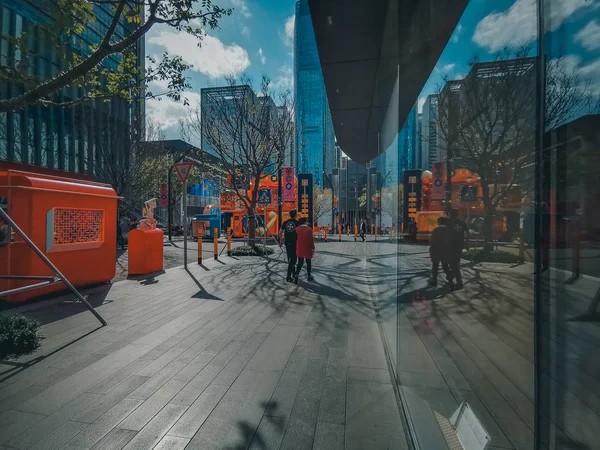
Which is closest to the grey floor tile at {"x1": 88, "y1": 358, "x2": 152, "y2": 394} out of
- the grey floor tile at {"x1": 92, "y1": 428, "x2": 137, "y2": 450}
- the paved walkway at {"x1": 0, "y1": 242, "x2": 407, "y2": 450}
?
the paved walkway at {"x1": 0, "y1": 242, "x2": 407, "y2": 450}

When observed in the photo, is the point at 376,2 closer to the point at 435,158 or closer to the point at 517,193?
the point at 435,158

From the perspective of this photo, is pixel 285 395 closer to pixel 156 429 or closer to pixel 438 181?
pixel 156 429

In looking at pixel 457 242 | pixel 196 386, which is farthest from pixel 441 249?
pixel 196 386

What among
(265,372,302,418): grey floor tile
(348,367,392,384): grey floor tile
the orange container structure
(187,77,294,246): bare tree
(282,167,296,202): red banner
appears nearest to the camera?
(265,372,302,418): grey floor tile

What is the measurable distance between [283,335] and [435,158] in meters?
3.33

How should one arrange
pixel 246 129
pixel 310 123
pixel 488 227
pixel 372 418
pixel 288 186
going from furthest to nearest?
pixel 310 123 < pixel 288 186 < pixel 246 129 < pixel 372 418 < pixel 488 227

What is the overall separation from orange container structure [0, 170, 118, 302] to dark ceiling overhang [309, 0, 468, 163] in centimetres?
578

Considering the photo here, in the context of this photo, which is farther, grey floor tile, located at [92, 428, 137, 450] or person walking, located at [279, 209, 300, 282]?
person walking, located at [279, 209, 300, 282]

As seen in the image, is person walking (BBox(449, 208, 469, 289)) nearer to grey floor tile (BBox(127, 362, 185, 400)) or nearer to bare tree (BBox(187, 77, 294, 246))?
grey floor tile (BBox(127, 362, 185, 400))

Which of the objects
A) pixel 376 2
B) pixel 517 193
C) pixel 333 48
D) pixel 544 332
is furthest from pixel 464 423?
pixel 333 48

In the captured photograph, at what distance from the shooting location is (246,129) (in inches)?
568

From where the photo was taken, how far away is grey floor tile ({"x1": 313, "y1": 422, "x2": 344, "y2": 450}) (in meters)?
2.21

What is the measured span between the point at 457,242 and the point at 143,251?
9277mm

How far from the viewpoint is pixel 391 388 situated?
2963 millimetres
